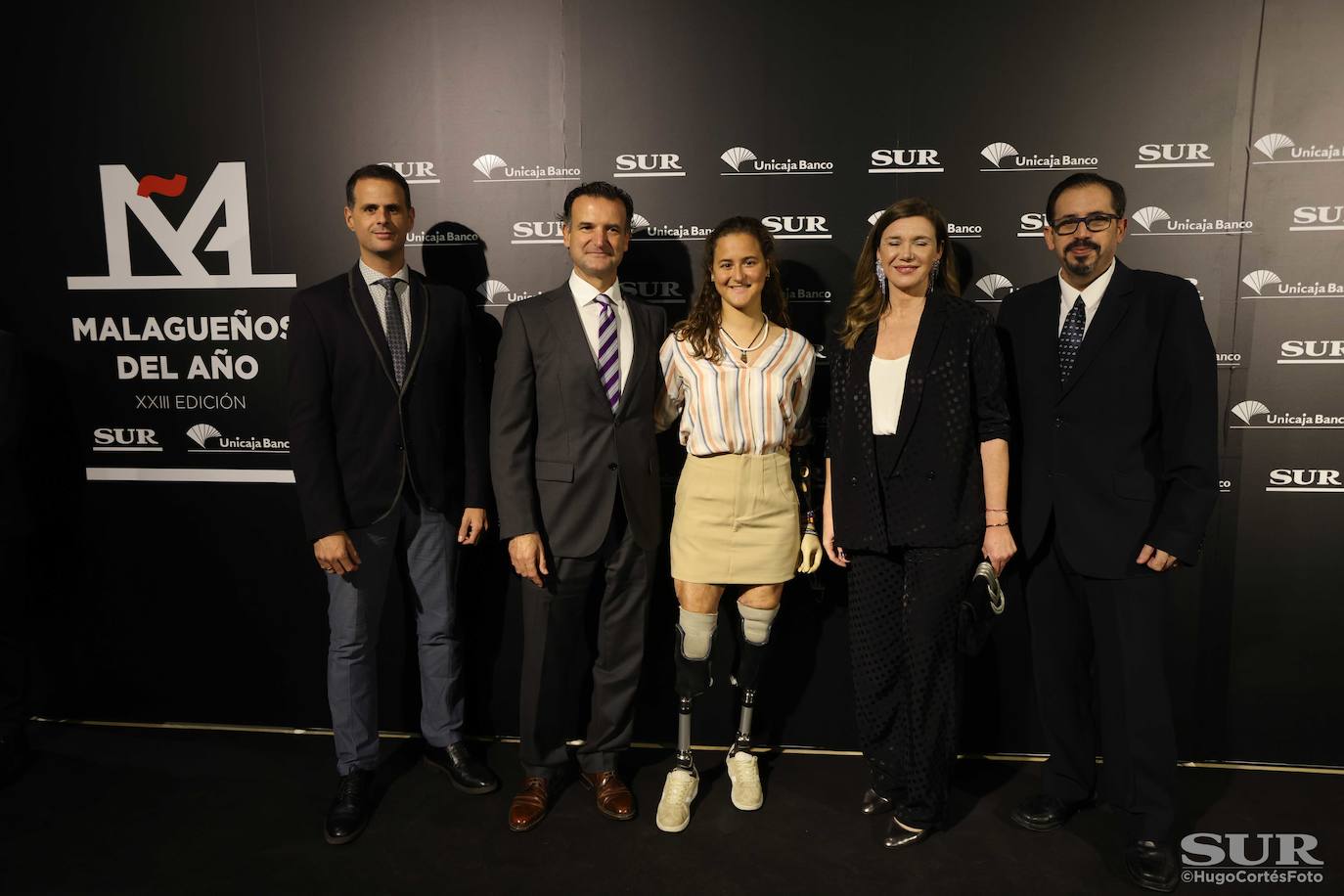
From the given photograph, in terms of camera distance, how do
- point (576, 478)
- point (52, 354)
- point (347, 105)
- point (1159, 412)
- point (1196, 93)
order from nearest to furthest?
1. point (1159, 412)
2. point (576, 478)
3. point (1196, 93)
4. point (347, 105)
5. point (52, 354)

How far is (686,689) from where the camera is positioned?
271 centimetres

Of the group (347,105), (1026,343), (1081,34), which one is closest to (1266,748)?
(1026,343)

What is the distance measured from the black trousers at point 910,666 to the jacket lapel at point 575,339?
3.35 feet

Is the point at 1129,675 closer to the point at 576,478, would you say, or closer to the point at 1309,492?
the point at 1309,492

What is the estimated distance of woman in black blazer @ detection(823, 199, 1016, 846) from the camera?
2.35m

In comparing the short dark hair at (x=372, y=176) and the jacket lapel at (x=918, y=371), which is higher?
the short dark hair at (x=372, y=176)

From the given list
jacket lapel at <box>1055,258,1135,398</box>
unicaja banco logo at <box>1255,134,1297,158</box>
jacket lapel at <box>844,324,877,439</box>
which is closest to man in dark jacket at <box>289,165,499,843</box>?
jacket lapel at <box>844,324,877,439</box>

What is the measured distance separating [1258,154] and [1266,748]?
2213 mm

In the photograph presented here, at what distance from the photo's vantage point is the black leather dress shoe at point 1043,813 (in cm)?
260

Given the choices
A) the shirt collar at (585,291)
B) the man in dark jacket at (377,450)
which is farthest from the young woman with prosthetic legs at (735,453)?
the man in dark jacket at (377,450)

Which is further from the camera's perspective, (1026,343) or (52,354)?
(52,354)

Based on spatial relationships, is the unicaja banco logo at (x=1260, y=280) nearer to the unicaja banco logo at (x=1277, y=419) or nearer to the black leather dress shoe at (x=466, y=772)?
the unicaja banco logo at (x=1277, y=419)

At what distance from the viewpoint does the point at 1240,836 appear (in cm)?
257

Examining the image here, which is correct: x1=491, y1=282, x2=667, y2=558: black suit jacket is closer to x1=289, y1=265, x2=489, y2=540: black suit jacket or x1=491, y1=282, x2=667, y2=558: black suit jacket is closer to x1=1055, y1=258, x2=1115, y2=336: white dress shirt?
x1=289, y1=265, x2=489, y2=540: black suit jacket
